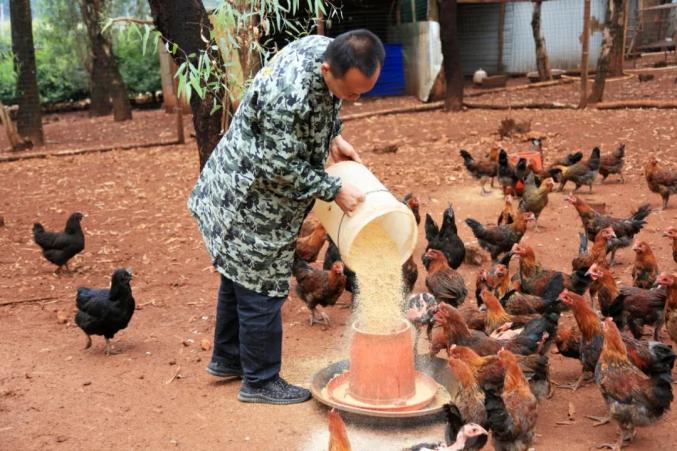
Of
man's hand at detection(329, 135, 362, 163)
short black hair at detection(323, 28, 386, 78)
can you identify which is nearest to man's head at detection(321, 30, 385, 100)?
short black hair at detection(323, 28, 386, 78)

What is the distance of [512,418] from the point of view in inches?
153

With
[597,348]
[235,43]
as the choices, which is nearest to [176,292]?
[235,43]

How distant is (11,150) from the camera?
1622cm

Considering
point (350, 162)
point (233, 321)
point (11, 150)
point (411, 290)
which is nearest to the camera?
point (350, 162)

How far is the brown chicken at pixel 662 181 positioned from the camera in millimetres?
8906

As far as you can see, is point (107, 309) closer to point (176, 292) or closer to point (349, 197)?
point (176, 292)

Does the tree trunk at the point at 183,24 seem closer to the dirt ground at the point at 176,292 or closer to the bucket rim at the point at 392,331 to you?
the dirt ground at the point at 176,292

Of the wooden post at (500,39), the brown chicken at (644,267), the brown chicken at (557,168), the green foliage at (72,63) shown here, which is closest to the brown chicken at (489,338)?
the brown chicken at (644,267)

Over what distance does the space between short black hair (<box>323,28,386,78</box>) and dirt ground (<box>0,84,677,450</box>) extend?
2.06m

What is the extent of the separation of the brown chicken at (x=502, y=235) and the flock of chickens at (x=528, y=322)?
0.01 meters

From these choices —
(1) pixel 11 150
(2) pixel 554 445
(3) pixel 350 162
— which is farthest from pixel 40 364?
(1) pixel 11 150

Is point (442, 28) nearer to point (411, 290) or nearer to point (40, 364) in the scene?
point (411, 290)

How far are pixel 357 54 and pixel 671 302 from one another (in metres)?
3.14

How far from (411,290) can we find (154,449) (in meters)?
3.14
